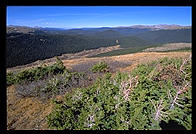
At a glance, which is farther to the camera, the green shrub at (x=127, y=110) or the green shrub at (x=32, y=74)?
the green shrub at (x=32, y=74)

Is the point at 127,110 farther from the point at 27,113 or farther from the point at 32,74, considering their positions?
the point at 32,74

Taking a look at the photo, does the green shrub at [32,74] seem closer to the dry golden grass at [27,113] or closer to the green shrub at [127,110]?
the dry golden grass at [27,113]

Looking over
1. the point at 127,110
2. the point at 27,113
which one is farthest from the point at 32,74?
the point at 127,110

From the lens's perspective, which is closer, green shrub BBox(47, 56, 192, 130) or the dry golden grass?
green shrub BBox(47, 56, 192, 130)

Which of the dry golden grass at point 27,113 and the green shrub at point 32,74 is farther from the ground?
the green shrub at point 32,74

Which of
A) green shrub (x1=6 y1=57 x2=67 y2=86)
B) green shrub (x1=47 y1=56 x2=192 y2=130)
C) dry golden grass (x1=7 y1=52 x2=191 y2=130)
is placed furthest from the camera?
green shrub (x1=6 y1=57 x2=67 y2=86)

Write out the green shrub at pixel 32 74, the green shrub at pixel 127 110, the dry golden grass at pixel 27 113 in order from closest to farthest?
the green shrub at pixel 127 110 → the dry golden grass at pixel 27 113 → the green shrub at pixel 32 74

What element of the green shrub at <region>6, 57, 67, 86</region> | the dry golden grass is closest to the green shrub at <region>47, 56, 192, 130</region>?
the dry golden grass

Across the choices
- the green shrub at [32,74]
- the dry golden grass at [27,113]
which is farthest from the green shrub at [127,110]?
the green shrub at [32,74]

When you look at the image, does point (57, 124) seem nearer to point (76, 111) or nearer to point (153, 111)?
point (76, 111)

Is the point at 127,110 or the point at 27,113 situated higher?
the point at 127,110

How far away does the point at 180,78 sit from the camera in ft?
14.9

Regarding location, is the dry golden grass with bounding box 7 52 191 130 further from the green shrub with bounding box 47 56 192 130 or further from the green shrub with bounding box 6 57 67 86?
the green shrub with bounding box 6 57 67 86
